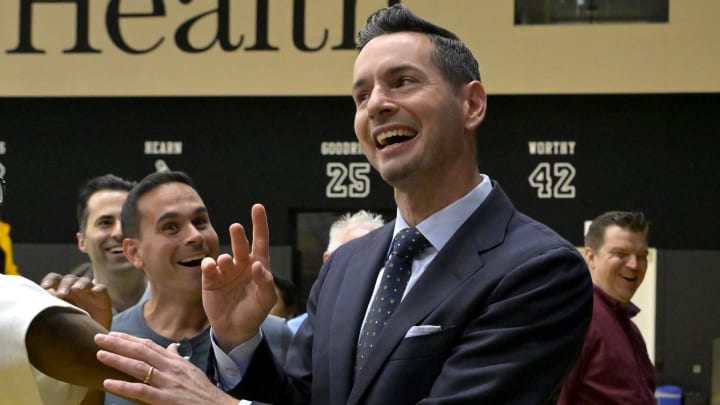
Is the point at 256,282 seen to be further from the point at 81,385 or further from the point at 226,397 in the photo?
the point at 81,385

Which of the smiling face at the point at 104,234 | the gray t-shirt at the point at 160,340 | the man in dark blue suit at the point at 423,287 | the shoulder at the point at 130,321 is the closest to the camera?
the man in dark blue suit at the point at 423,287

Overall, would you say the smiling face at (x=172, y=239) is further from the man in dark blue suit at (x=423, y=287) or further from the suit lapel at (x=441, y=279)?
the suit lapel at (x=441, y=279)

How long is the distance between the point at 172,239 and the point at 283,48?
7064mm

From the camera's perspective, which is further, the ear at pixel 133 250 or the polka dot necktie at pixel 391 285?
the ear at pixel 133 250

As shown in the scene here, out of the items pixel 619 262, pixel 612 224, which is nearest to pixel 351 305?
pixel 619 262

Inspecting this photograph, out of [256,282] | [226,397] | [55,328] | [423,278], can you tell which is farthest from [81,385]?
[423,278]

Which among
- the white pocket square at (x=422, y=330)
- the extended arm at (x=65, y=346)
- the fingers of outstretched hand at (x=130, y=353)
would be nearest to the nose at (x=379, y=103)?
the white pocket square at (x=422, y=330)

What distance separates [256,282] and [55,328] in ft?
2.36

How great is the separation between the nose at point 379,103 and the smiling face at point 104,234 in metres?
2.88

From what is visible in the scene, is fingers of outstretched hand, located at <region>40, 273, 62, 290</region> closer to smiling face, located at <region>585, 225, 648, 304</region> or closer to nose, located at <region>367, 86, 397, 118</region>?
nose, located at <region>367, 86, 397, 118</region>

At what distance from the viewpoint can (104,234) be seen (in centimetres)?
531

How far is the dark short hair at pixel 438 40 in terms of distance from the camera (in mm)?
2576

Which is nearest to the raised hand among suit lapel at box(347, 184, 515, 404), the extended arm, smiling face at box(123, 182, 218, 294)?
suit lapel at box(347, 184, 515, 404)

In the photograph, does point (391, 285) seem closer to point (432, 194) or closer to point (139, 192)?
point (432, 194)
